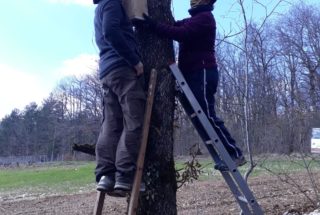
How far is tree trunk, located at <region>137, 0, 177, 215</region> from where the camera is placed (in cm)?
476

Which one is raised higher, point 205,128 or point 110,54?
point 110,54

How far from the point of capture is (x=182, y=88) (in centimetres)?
455

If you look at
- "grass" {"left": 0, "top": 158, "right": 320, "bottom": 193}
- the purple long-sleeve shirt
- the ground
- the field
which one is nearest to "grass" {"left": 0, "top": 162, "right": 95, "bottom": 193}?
"grass" {"left": 0, "top": 158, "right": 320, "bottom": 193}

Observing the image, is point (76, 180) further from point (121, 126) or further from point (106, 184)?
point (106, 184)

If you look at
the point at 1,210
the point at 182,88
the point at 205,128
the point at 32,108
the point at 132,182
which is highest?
the point at 32,108

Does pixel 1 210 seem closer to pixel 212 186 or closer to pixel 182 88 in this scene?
pixel 212 186

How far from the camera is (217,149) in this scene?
173 inches

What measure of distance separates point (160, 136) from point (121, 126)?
0.52 meters

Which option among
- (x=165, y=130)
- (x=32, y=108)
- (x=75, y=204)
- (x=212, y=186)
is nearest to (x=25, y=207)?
(x=75, y=204)

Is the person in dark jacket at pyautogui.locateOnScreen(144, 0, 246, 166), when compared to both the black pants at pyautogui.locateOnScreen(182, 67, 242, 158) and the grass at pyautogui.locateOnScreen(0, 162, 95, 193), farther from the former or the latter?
the grass at pyautogui.locateOnScreen(0, 162, 95, 193)

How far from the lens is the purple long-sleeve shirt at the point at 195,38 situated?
468 centimetres

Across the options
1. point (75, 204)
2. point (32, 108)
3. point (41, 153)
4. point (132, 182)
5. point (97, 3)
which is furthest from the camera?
point (32, 108)

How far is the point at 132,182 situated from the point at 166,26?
155cm

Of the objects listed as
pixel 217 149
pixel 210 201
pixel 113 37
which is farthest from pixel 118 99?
pixel 210 201
